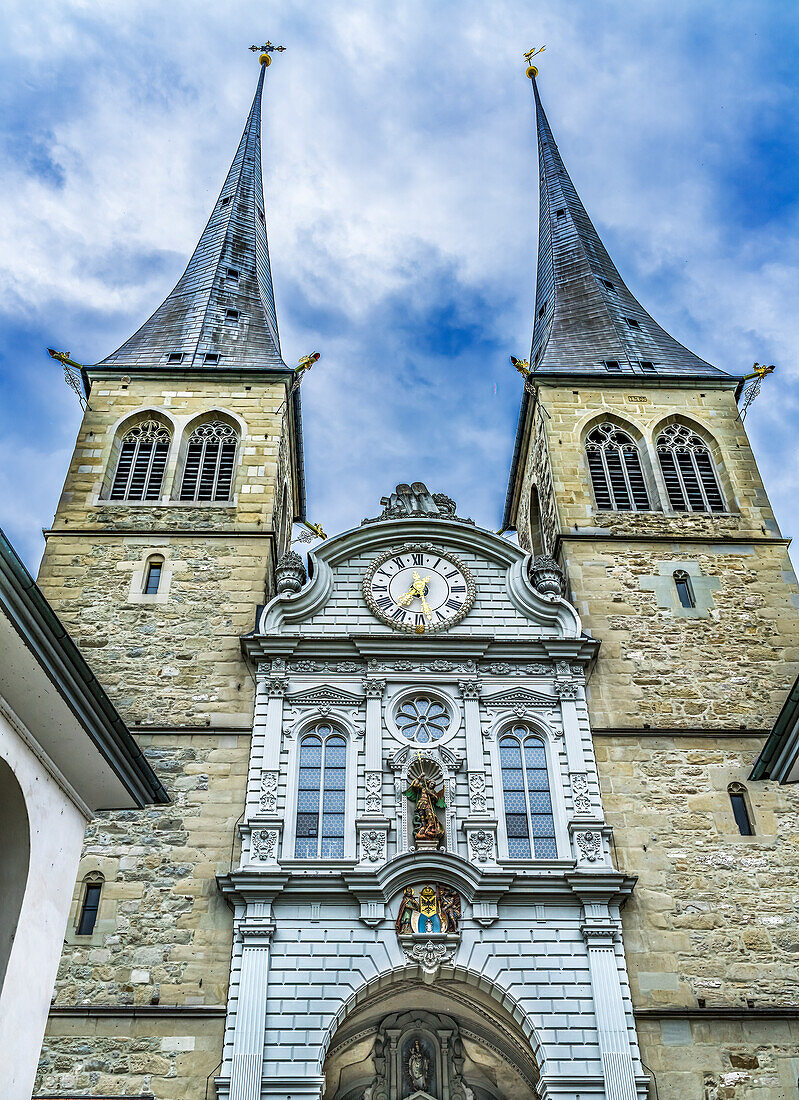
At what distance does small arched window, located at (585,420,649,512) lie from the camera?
20.5 metres

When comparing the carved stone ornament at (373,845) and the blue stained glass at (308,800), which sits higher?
the blue stained glass at (308,800)

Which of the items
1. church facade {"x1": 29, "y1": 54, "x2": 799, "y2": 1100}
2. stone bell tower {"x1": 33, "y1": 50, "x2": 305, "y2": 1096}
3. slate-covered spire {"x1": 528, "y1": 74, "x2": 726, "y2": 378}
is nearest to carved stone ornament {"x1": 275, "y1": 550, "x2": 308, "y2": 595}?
church facade {"x1": 29, "y1": 54, "x2": 799, "y2": 1100}

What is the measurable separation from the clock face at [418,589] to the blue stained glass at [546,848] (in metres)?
3.75

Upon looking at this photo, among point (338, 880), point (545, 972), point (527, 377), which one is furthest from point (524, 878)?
point (527, 377)

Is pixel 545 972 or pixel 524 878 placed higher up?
pixel 524 878

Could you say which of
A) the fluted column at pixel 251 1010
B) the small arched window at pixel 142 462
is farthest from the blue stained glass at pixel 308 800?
the small arched window at pixel 142 462

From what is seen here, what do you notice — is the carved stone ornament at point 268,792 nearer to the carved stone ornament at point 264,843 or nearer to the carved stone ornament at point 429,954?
the carved stone ornament at point 264,843

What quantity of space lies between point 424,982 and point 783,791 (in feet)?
19.8

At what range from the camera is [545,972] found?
45.7 feet

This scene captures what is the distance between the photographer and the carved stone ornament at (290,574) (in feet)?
58.7

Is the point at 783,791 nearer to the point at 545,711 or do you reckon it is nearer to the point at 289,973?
the point at 545,711

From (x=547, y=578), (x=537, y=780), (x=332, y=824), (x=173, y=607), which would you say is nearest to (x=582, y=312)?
(x=547, y=578)

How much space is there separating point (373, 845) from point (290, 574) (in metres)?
5.03

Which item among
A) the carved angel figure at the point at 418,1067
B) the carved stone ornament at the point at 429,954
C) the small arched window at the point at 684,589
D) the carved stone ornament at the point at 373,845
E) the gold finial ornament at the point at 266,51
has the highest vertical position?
the gold finial ornament at the point at 266,51
